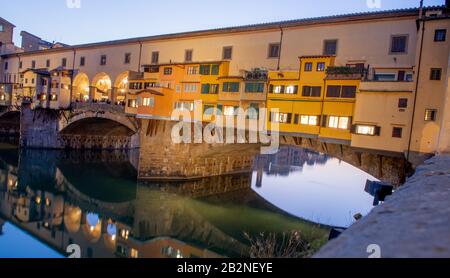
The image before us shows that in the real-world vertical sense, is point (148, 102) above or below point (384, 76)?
below

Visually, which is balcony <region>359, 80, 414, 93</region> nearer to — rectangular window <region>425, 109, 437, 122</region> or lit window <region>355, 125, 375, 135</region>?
rectangular window <region>425, 109, 437, 122</region>

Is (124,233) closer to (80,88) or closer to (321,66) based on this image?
(321,66)

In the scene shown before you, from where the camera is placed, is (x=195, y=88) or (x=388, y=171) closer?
(x=388, y=171)

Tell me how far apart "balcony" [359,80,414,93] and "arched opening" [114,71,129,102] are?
1073 inches

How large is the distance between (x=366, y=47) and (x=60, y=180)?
29536mm

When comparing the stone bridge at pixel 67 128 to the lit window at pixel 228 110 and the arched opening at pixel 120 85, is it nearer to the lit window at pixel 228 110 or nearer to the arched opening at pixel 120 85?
the arched opening at pixel 120 85

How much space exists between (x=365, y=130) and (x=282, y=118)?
584 centimetres

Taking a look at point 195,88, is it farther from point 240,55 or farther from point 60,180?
point 60,180

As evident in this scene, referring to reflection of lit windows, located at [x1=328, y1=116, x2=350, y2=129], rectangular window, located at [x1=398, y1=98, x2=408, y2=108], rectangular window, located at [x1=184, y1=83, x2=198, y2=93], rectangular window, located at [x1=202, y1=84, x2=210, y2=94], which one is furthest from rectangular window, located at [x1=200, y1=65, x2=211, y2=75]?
rectangular window, located at [x1=398, y1=98, x2=408, y2=108]

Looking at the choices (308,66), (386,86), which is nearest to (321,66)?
(308,66)

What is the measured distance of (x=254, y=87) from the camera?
22.9m
